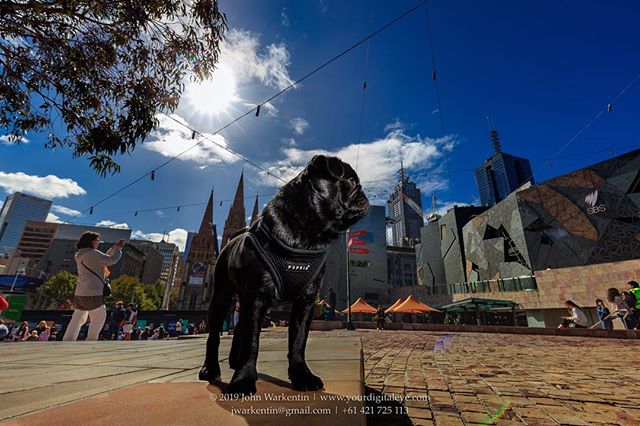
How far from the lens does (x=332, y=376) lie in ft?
5.61

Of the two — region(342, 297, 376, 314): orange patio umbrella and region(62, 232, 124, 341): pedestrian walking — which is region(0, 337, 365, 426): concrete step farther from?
region(342, 297, 376, 314): orange patio umbrella

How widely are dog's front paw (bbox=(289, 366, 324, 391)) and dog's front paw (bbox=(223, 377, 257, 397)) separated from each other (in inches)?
8.7

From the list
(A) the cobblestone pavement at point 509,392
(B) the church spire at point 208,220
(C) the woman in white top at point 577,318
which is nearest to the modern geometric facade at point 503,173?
(B) the church spire at point 208,220

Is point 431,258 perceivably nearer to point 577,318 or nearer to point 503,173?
point 577,318

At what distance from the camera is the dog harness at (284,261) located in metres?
1.59

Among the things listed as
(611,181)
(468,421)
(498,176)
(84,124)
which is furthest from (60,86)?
(498,176)

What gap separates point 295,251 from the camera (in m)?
1.61

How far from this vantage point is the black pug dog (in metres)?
1.54

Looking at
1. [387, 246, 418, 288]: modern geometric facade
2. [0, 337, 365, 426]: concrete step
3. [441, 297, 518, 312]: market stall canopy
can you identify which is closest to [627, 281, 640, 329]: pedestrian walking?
[0, 337, 365, 426]: concrete step

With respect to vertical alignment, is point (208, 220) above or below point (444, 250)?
above

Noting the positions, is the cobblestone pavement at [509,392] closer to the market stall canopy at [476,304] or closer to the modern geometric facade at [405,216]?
the market stall canopy at [476,304]

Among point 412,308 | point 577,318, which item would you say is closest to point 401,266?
point 412,308

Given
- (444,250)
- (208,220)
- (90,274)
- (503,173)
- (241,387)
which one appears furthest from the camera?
(503,173)

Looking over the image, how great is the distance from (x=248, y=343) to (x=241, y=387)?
0.19 meters
